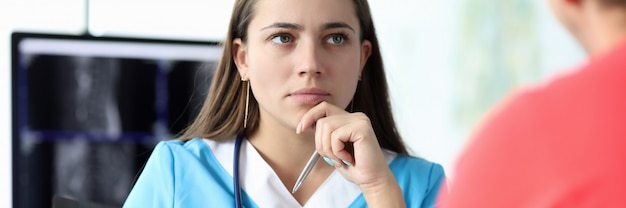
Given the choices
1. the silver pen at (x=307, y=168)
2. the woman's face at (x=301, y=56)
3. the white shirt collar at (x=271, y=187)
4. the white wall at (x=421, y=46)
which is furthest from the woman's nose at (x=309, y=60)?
the white wall at (x=421, y=46)

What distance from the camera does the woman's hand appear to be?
1421mm

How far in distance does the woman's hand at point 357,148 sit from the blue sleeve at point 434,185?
0.18 metres

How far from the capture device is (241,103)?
1669 millimetres

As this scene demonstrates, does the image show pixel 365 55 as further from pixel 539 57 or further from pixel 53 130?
pixel 539 57

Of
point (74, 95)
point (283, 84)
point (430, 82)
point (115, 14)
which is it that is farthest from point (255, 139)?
point (430, 82)

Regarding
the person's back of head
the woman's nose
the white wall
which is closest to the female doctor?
the woman's nose

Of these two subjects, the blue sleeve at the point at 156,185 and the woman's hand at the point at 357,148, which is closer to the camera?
the woman's hand at the point at 357,148

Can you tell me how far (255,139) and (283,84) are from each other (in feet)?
0.79

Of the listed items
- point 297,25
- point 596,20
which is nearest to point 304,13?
point 297,25

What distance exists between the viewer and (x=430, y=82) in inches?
156

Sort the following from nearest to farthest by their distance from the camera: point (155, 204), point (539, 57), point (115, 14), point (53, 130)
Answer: point (155, 204), point (53, 130), point (115, 14), point (539, 57)

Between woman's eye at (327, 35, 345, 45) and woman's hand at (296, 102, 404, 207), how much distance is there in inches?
4.2

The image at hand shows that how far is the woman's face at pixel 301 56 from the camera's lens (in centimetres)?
146

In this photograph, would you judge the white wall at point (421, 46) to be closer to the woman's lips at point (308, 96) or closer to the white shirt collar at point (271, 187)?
the white shirt collar at point (271, 187)
